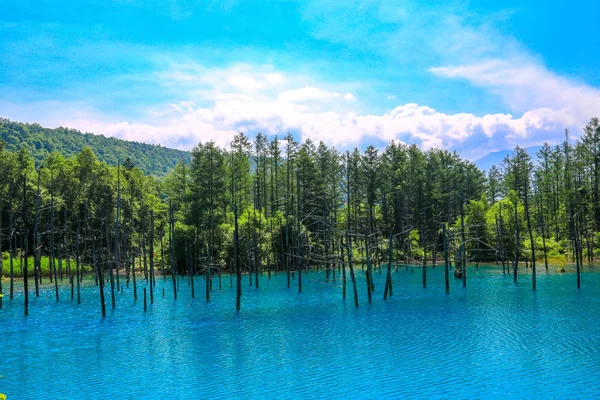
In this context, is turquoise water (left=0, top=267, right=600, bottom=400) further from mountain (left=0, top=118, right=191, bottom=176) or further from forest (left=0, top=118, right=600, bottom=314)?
mountain (left=0, top=118, right=191, bottom=176)

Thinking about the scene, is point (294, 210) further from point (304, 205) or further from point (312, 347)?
point (312, 347)

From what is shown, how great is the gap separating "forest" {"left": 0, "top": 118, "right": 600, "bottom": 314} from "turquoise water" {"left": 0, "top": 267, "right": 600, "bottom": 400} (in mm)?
12919

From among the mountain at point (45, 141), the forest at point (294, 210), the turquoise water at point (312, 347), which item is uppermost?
the mountain at point (45, 141)

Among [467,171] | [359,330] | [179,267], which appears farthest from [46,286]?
[467,171]

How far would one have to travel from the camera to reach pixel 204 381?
19.4 meters

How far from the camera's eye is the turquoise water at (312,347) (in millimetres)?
18391

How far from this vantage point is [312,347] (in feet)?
79.7

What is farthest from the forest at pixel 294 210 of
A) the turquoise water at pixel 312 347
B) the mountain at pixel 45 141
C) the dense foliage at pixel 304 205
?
the mountain at pixel 45 141

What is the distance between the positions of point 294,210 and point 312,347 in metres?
42.5

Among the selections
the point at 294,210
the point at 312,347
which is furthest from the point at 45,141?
the point at 312,347

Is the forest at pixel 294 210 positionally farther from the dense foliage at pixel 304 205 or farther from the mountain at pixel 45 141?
the mountain at pixel 45 141

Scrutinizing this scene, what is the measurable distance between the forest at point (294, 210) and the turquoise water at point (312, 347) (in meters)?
12.9

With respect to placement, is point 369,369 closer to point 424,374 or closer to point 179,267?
point 424,374

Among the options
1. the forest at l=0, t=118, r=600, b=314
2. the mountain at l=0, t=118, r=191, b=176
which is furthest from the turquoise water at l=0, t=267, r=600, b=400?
the mountain at l=0, t=118, r=191, b=176
